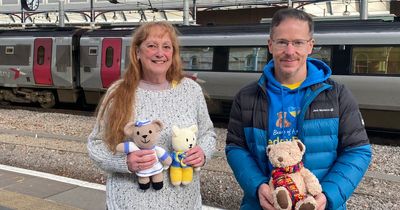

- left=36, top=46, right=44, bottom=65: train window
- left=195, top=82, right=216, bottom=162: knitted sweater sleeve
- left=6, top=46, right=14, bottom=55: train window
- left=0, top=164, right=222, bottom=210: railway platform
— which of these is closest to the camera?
left=195, top=82, right=216, bottom=162: knitted sweater sleeve

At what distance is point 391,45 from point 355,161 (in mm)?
8634

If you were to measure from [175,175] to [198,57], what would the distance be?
34.1 ft

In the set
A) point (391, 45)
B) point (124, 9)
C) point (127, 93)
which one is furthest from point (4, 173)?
point (124, 9)

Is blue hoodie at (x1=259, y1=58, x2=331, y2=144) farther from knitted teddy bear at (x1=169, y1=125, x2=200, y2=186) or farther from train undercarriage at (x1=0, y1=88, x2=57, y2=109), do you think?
train undercarriage at (x1=0, y1=88, x2=57, y2=109)

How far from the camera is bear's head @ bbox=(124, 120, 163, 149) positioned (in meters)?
2.13

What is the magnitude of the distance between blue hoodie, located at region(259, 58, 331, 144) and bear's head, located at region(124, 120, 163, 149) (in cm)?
52

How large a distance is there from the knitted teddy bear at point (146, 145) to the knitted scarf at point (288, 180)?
1.73 feet

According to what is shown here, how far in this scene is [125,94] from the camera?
2248mm

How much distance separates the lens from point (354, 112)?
2.07 meters

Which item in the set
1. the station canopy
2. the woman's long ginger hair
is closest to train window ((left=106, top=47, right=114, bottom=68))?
the woman's long ginger hair

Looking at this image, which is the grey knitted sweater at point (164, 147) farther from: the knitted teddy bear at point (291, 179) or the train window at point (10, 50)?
the train window at point (10, 50)

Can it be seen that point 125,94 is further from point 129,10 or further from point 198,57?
point 129,10

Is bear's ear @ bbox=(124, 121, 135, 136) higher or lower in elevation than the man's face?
lower

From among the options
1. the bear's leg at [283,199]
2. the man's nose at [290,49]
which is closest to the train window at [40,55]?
the man's nose at [290,49]
